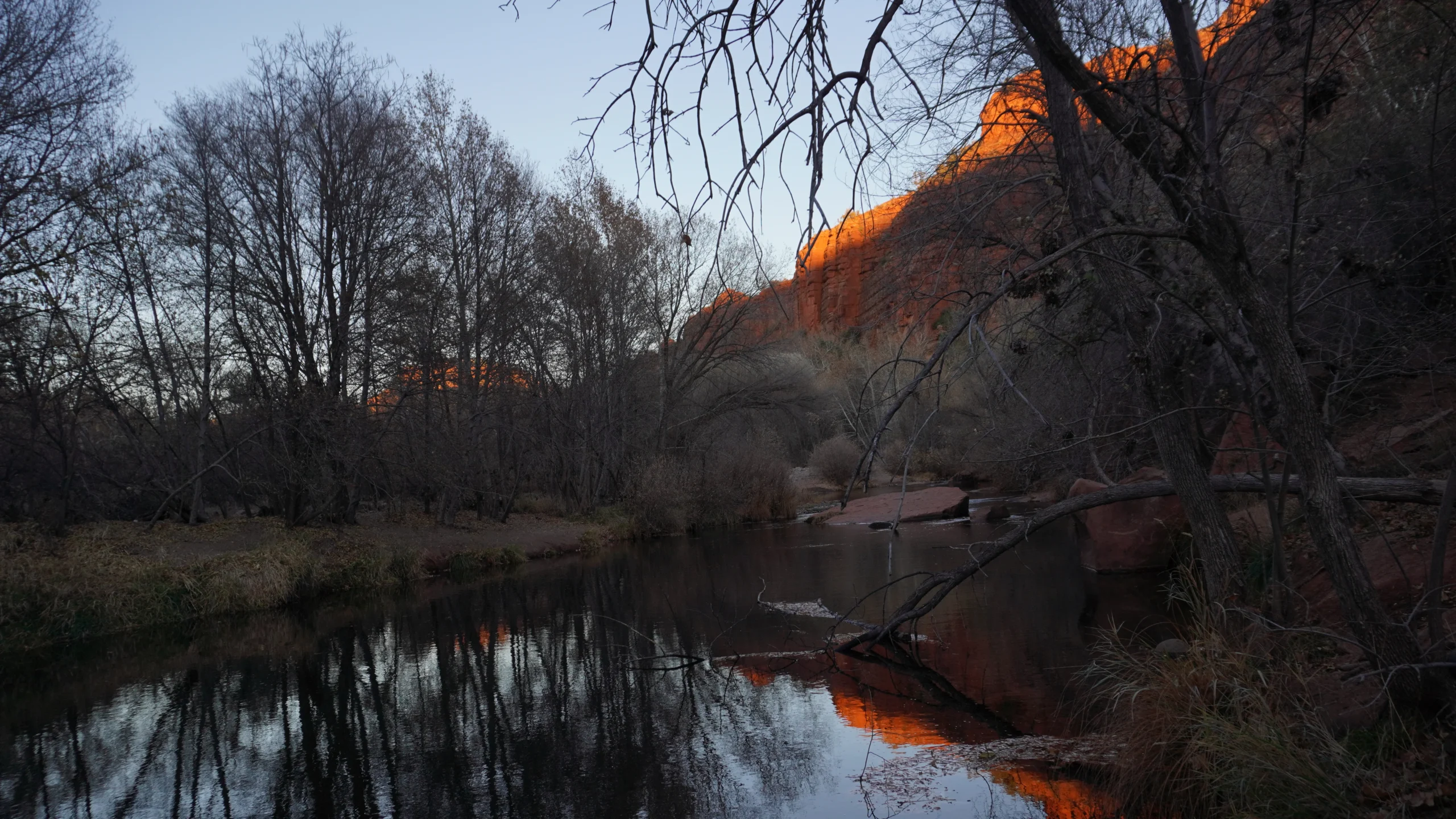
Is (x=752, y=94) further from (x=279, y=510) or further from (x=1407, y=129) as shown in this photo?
(x=279, y=510)

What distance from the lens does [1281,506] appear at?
227 inches

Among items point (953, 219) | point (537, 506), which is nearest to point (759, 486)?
point (537, 506)

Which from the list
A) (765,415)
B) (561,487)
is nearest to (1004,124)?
(561,487)

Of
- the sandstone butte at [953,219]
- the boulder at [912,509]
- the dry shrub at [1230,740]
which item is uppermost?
the sandstone butte at [953,219]

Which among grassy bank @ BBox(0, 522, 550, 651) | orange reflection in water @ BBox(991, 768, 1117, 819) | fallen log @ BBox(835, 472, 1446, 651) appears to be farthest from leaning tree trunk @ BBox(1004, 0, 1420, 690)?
grassy bank @ BBox(0, 522, 550, 651)

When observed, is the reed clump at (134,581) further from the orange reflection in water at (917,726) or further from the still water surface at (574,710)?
the orange reflection in water at (917,726)

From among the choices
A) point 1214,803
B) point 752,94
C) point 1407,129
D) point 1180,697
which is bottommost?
point 1214,803

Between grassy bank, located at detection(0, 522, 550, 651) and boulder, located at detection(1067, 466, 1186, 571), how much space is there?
41.8 feet

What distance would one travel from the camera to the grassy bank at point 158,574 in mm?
13164

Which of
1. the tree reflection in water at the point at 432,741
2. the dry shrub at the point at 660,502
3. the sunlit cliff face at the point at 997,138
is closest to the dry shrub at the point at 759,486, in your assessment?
the dry shrub at the point at 660,502

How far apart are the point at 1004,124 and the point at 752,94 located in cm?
623

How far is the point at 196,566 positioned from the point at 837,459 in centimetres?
2296

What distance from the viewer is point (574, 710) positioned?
328 inches

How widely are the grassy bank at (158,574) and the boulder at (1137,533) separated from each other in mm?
12731
